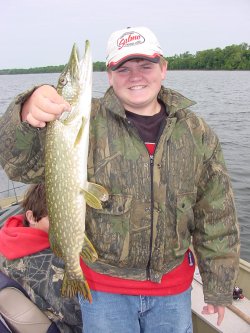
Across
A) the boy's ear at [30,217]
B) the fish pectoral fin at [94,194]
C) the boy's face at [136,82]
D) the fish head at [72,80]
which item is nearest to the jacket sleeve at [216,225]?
the boy's face at [136,82]

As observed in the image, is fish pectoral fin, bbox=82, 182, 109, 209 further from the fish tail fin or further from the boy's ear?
the boy's ear

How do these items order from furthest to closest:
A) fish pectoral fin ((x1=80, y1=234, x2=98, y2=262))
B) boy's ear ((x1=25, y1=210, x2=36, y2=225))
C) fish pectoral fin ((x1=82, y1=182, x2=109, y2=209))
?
boy's ear ((x1=25, y1=210, x2=36, y2=225))
fish pectoral fin ((x1=80, y1=234, x2=98, y2=262))
fish pectoral fin ((x1=82, y1=182, x2=109, y2=209))

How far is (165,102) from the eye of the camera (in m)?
2.51

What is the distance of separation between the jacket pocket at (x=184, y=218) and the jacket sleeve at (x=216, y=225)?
0.10 meters

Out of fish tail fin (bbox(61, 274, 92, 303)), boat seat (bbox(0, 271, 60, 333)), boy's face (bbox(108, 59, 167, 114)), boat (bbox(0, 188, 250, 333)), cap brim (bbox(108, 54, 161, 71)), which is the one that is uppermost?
cap brim (bbox(108, 54, 161, 71))

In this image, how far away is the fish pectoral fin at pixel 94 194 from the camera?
2080mm

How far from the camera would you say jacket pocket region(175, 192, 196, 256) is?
2336mm

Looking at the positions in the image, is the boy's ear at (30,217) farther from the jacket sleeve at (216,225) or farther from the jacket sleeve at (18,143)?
the jacket sleeve at (216,225)

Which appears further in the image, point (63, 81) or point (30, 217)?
point (30, 217)

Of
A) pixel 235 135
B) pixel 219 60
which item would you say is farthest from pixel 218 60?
pixel 235 135

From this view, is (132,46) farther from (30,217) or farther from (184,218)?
(30,217)

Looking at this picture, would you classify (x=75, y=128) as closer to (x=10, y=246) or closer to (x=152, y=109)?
(x=152, y=109)

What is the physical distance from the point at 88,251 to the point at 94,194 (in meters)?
0.34

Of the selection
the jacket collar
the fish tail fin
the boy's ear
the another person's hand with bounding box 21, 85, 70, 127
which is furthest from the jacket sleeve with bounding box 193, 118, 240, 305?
the boy's ear
